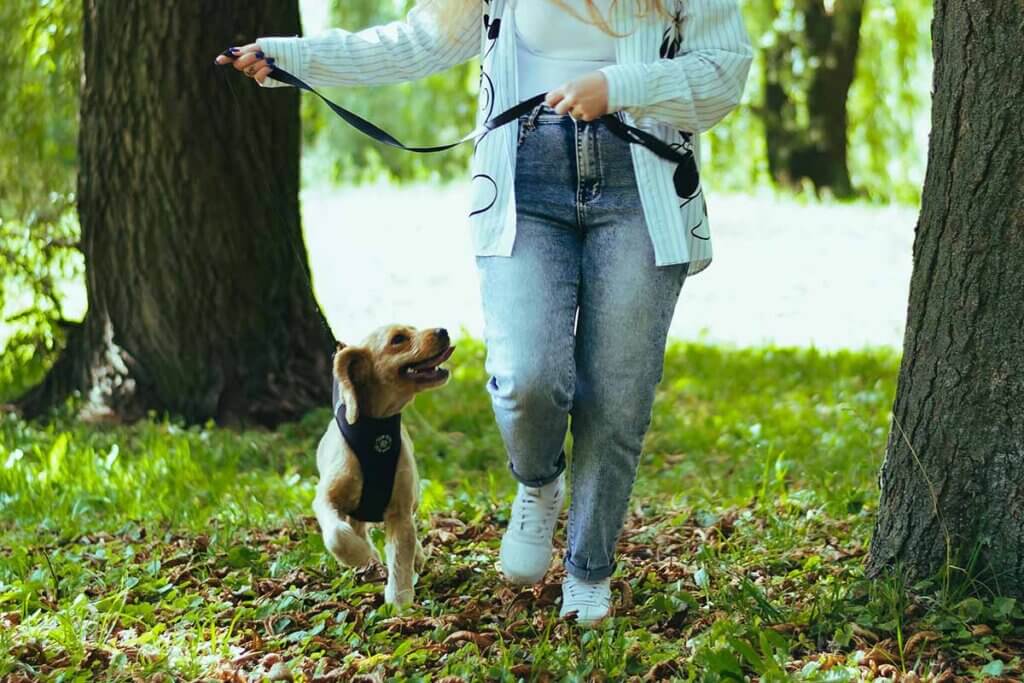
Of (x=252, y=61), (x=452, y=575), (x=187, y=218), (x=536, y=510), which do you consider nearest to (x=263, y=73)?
(x=252, y=61)

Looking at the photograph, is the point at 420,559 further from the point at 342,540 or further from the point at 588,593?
the point at 588,593

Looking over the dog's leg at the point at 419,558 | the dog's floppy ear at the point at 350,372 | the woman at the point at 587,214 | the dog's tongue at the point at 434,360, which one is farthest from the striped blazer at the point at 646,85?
the dog's leg at the point at 419,558

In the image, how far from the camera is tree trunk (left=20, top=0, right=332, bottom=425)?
244 inches

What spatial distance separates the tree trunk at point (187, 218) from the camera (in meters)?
6.20

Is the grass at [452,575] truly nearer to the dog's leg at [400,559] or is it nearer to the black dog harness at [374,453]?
the dog's leg at [400,559]

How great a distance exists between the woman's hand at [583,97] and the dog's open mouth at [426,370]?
0.99 meters

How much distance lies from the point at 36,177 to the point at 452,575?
399cm

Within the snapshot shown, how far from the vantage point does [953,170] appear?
142 inches

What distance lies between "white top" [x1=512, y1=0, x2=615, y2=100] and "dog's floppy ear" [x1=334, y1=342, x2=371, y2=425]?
0.95 metres

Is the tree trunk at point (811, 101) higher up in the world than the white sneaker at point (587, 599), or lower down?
higher up

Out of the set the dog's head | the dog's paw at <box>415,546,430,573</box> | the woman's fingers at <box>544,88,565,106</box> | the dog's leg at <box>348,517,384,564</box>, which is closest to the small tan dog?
the dog's head

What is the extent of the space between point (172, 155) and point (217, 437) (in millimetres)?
1361

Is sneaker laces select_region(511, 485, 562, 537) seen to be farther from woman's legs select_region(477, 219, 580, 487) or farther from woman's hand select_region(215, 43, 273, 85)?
woman's hand select_region(215, 43, 273, 85)

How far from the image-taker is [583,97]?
320cm
